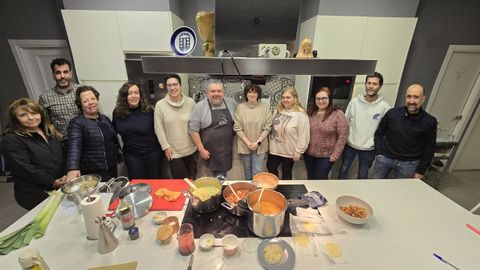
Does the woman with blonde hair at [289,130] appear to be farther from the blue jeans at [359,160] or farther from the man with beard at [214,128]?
the blue jeans at [359,160]

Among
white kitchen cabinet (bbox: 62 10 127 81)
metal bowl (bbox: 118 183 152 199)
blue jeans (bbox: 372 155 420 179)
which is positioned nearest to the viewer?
metal bowl (bbox: 118 183 152 199)

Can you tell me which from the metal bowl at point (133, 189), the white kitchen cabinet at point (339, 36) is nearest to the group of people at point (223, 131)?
the metal bowl at point (133, 189)

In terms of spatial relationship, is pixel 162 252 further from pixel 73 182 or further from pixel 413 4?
Result: pixel 413 4

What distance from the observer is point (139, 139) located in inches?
78.0

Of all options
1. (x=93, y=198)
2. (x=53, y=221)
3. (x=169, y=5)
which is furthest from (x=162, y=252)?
(x=169, y=5)

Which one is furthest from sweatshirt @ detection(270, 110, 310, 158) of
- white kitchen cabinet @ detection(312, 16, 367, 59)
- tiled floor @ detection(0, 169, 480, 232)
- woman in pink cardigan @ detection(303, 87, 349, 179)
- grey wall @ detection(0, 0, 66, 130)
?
grey wall @ detection(0, 0, 66, 130)

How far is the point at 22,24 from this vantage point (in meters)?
2.97

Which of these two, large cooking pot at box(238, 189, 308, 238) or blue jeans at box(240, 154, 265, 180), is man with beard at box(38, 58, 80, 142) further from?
large cooking pot at box(238, 189, 308, 238)

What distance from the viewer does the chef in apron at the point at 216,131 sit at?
6.34ft

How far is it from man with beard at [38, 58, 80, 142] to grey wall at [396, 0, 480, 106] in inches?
180

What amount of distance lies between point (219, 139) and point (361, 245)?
138 cm

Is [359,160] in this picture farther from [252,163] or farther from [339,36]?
[339,36]

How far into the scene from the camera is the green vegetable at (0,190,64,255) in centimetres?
99

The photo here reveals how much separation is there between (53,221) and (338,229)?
1.62 metres
